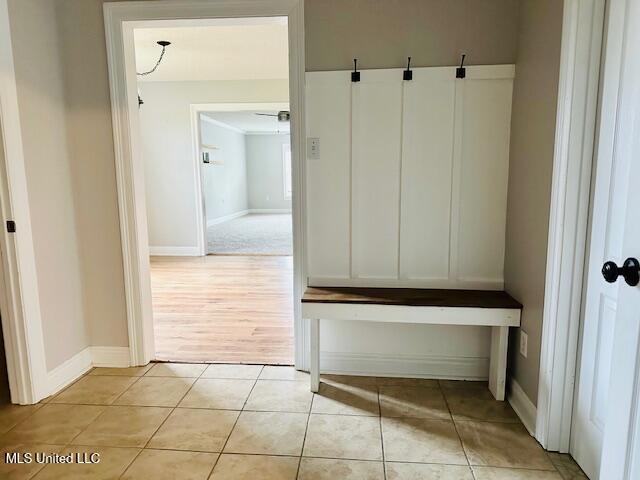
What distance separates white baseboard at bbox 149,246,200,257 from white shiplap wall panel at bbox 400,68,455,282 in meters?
4.33

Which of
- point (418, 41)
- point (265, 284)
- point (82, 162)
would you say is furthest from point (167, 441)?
point (265, 284)

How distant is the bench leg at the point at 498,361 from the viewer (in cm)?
212

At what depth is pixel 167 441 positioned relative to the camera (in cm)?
187

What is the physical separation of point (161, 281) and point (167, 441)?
3.07m

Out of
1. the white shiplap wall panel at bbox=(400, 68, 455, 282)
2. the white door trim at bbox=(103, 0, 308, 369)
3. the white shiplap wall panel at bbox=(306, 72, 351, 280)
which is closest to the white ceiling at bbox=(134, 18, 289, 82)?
the white door trim at bbox=(103, 0, 308, 369)

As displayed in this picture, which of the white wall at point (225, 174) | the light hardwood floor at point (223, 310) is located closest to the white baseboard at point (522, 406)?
the light hardwood floor at point (223, 310)

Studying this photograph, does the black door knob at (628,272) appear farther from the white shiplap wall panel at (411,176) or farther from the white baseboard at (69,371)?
the white baseboard at (69,371)

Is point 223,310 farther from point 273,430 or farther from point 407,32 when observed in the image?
point 407,32

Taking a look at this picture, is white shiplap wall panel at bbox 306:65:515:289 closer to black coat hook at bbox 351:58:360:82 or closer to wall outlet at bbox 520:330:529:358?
black coat hook at bbox 351:58:360:82

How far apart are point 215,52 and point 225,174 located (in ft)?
21.2

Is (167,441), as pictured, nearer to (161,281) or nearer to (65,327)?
(65,327)

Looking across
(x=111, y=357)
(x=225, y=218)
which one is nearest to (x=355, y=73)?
(x=111, y=357)

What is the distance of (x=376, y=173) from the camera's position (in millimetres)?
2312

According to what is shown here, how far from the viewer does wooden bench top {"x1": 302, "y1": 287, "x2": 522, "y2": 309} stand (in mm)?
2094
